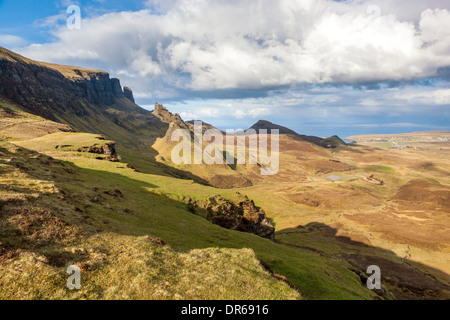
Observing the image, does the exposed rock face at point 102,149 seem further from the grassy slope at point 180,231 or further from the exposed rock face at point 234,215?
the exposed rock face at point 234,215

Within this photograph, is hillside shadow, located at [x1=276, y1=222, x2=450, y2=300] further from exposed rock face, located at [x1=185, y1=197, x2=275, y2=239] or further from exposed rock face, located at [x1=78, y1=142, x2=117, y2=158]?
exposed rock face, located at [x1=78, y1=142, x2=117, y2=158]

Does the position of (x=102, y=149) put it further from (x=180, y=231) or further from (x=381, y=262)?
(x=381, y=262)

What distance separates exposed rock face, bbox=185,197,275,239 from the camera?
194ft

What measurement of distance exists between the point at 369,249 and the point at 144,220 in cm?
9680

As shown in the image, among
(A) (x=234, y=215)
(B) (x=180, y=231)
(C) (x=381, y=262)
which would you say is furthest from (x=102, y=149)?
(C) (x=381, y=262)

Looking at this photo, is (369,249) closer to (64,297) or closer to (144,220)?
(144,220)

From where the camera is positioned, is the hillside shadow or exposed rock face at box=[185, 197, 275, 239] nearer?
exposed rock face at box=[185, 197, 275, 239]

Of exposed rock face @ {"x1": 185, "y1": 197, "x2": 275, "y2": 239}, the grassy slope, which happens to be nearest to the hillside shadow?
exposed rock face @ {"x1": 185, "y1": 197, "x2": 275, "y2": 239}

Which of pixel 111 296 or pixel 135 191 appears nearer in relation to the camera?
pixel 111 296

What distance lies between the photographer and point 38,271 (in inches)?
587

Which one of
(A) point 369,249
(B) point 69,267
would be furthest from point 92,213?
(A) point 369,249

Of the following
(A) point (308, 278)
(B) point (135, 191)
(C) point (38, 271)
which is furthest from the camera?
(B) point (135, 191)

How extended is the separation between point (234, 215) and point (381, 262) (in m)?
57.9

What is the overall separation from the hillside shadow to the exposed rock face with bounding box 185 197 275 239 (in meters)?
12.0
